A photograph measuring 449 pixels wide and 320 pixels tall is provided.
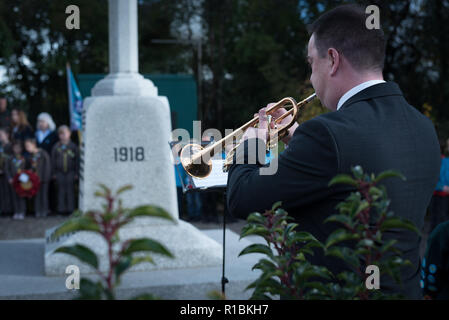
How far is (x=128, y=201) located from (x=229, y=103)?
13641mm

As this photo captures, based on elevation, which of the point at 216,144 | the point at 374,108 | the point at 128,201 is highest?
the point at 374,108

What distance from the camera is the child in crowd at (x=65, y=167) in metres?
11.3

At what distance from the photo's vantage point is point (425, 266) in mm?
2611

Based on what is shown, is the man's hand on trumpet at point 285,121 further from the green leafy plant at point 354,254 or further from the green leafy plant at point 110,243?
the green leafy plant at point 110,243

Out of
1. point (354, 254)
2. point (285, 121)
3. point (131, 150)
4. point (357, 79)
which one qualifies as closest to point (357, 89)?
point (357, 79)

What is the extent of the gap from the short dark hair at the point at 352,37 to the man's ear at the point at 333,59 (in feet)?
0.04

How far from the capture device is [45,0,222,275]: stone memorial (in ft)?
18.5

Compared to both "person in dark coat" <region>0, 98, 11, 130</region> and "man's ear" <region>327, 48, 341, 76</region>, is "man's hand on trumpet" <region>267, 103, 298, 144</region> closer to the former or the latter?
"man's ear" <region>327, 48, 341, 76</region>

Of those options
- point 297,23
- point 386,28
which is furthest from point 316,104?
point 297,23

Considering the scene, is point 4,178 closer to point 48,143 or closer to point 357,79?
point 48,143

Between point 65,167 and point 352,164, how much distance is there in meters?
10.2
